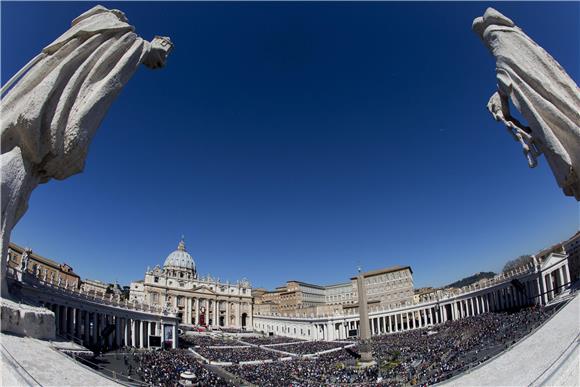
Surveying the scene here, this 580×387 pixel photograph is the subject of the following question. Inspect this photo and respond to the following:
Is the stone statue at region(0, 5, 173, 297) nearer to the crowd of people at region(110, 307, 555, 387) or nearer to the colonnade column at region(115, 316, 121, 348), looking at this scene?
the crowd of people at region(110, 307, 555, 387)

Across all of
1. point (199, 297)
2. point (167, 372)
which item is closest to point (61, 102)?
point (167, 372)

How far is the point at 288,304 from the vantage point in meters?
129

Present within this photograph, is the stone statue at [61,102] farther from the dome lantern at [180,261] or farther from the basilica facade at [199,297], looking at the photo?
the dome lantern at [180,261]

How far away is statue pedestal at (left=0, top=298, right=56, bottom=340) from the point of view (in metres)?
16.2

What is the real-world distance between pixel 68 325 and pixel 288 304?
9419 cm

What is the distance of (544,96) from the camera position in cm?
2322

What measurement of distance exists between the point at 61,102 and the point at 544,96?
28.3 metres

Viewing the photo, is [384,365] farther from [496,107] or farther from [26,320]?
[26,320]

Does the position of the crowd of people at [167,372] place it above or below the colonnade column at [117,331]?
below

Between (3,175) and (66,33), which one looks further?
(66,33)

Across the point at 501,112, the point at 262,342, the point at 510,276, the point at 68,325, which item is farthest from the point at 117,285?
the point at 501,112

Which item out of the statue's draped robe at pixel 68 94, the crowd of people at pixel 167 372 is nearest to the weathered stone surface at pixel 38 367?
the statue's draped robe at pixel 68 94

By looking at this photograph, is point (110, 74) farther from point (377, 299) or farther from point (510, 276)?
point (377, 299)

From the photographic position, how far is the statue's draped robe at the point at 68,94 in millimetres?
18969
